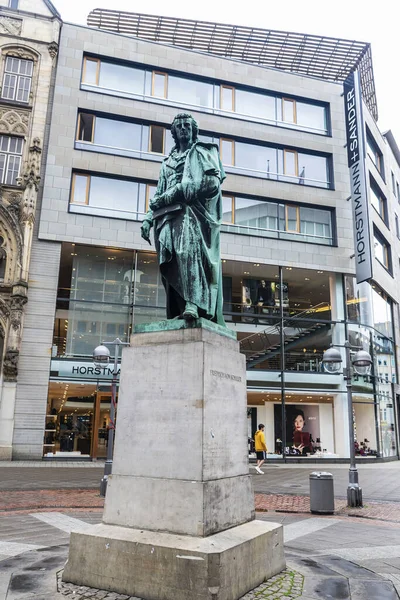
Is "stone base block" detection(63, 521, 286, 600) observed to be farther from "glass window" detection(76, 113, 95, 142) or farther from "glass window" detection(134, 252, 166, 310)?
"glass window" detection(76, 113, 95, 142)

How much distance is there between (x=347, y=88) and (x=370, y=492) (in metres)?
23.8

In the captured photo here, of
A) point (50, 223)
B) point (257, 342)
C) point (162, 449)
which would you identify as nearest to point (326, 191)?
point (257, 342)

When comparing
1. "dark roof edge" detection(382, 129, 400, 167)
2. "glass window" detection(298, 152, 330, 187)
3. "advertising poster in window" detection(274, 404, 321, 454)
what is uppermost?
"dark roof edge" detection(382, 129, 400, 167)

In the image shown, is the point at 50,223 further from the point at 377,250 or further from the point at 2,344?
the point at 377,250

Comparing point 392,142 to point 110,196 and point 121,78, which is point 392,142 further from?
point 110,196

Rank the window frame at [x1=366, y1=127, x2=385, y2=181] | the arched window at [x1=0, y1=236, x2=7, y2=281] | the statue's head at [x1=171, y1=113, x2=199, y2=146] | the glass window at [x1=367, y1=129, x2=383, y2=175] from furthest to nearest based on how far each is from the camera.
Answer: the glass window at [x1=367, y1=129, x2=383, y2=175] < the window frame at [x1=366, y1=127, x2=385, y2=181] < the arched window at [x1=0, y1=236, x2=7, y2=281] < the statue's head at [x1=171, y1=113, x2=199, y2=146]

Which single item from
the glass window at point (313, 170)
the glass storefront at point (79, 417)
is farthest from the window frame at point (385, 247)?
the glass storefront at point (79, 417)

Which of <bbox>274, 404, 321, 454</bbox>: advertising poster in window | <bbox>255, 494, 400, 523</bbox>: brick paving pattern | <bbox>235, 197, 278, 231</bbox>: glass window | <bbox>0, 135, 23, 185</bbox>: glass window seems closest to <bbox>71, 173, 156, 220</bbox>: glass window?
<bbox>0, 135, 23, 185</bbox>: glass window


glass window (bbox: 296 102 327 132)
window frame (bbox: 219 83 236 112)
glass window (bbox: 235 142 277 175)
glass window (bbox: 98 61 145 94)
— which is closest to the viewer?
glass window (bbox: 98 61 145 94)

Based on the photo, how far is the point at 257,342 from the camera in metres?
26.2

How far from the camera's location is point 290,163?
28.7 meters

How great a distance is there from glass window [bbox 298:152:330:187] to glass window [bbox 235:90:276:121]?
3115 mm

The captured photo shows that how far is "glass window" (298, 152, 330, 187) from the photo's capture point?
94.6ft

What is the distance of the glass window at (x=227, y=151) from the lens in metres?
27.5
